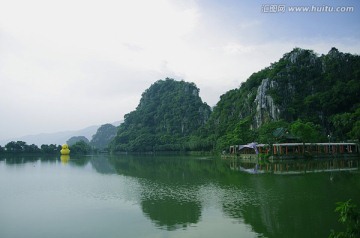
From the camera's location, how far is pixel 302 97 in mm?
78062

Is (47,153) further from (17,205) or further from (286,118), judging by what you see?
(17,205)

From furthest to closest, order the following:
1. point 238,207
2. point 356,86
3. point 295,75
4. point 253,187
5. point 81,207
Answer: point 295,75 → point 356,86 → point 253,187 → point 81,207 → point 238,207

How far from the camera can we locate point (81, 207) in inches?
722

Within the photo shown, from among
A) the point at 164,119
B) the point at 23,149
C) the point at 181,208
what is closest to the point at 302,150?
the point at 181,208

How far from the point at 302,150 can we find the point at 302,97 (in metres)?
31.7

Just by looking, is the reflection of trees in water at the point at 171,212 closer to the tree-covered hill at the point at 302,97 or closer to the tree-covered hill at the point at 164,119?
the tree-covered hill at the point at 302,97

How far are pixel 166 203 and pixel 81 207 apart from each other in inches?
195

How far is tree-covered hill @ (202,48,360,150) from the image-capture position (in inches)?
2557

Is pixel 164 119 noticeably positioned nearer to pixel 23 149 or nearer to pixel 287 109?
pixel 23 149

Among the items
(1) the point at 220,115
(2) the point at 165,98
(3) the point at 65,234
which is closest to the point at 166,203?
(3) the point at 65,234

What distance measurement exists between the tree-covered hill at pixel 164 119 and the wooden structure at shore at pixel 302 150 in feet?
157

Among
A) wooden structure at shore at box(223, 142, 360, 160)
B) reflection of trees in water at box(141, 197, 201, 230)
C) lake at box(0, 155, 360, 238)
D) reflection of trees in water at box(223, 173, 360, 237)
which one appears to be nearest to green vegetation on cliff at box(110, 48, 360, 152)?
wooden structure at shore at box(223, 142, 360, 160)

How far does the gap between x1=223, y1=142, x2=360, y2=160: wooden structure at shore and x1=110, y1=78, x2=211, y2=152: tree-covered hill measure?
47750mm

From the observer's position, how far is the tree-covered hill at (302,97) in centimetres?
6494
